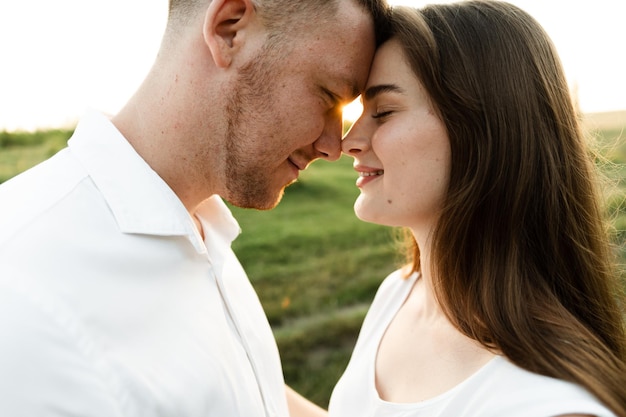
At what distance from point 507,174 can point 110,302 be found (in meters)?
1.36

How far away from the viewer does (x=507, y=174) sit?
2176mm

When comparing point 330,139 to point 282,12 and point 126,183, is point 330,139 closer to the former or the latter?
point 282,12

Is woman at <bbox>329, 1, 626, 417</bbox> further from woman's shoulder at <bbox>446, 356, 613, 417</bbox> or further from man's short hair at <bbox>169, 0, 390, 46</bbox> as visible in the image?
man's short hair at <bbox>169, 0, 390, 46</bbox>

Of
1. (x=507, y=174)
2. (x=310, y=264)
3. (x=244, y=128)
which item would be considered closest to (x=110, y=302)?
(x=244, y=128)

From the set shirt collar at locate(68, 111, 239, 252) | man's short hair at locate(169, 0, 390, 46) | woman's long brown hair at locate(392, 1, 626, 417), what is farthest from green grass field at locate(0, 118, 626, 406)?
shirt collar at locate(68, 111, 239, 252)

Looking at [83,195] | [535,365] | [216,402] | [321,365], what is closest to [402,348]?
[535,365]

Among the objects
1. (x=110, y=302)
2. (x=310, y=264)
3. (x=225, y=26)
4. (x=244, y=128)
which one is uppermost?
(x=225, y=26)

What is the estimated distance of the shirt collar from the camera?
6.30ft

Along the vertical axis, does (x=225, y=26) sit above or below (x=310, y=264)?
above

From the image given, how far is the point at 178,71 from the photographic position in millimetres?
2178

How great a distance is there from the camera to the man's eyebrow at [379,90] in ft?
7.47

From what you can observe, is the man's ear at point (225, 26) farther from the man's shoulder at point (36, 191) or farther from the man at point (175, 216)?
the man's shoulder at point (36, 191)

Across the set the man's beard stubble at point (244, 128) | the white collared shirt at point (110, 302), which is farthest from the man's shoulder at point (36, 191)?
the man's beard stubble at point (244, 128)

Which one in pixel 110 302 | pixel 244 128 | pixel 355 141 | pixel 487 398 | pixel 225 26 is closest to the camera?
pixel 110 302
